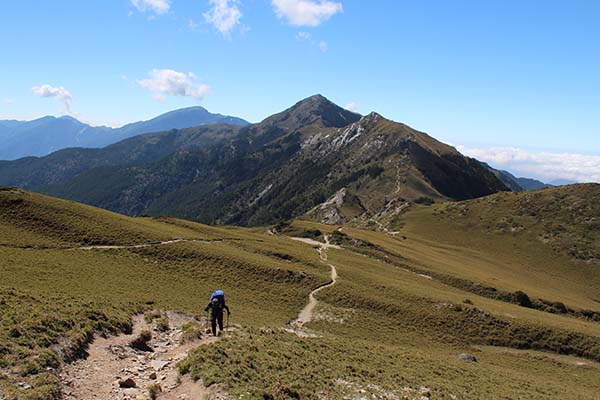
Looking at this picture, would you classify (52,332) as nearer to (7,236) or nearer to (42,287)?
(42,287)

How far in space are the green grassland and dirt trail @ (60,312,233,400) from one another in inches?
33.9

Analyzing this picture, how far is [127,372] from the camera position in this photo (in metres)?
21.2

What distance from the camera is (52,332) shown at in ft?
72.5

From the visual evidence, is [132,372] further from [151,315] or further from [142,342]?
[151,315]

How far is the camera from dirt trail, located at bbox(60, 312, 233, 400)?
1841cm

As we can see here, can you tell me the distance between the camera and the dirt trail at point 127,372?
18.4m

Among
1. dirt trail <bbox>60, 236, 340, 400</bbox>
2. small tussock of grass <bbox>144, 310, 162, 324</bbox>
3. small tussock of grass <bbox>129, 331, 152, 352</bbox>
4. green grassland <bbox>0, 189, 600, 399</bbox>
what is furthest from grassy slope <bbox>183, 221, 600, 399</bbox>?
small tussock of grass <bbox>144, 310, 162, 324</bbox>

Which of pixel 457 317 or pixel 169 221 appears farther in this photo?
pixel 169 221

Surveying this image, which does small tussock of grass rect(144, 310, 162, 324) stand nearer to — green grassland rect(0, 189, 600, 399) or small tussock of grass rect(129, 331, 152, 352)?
green grassland rect(0, 189, 600, 399)

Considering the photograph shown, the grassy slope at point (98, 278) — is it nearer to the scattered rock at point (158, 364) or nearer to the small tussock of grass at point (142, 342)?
the small tussock of grass at point (142, 342)

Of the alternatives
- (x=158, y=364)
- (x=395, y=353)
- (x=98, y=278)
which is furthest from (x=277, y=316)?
(x=158, y=364)

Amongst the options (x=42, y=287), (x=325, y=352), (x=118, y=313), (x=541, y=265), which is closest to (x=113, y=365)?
(x=118, y=313)

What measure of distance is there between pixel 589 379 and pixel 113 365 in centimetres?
4957

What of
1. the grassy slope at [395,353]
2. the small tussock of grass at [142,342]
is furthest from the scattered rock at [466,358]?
the small tussock of grass at [142,342]
